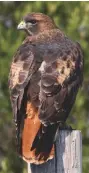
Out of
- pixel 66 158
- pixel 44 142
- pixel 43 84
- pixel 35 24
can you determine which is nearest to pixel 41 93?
pixel 43 84

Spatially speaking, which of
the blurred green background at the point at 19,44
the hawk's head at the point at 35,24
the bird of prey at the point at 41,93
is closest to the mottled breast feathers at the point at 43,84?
the bird of prey at the point at 41,93

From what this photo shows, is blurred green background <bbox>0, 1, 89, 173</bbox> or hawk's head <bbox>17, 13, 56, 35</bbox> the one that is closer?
hawk's head <bbox>17, 13, 56, 35</bbox>

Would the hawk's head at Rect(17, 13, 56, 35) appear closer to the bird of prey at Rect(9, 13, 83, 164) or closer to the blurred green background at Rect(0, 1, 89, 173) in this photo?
the bird of prey at Rect(9, 13, 83, 164)

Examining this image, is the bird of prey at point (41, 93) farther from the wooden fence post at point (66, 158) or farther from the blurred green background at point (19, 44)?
the blurred green background at point (19, 44)

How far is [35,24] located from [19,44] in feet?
7.98

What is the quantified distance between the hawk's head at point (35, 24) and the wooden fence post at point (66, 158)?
200 cm

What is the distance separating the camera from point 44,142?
6.32 metres

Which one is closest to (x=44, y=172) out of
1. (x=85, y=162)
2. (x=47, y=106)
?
(x=47, y=106)

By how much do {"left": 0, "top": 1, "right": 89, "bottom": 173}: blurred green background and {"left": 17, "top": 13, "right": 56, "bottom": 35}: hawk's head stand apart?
2.31 meters

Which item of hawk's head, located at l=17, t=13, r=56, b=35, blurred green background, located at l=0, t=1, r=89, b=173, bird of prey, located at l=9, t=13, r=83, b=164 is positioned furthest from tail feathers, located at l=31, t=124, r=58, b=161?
blurred green background, located at l=0, t=1, r=89, b=173

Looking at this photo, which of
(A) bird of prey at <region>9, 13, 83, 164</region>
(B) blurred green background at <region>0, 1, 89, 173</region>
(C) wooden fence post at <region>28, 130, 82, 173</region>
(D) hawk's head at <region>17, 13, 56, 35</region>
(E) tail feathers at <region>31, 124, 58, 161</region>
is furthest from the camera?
(B) blurred green background at <region>0, 1, 89, 173</region>

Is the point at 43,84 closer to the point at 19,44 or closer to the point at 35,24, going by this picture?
the point at 35,24

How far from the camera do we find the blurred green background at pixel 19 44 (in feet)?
34.4

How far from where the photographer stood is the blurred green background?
10484mm
